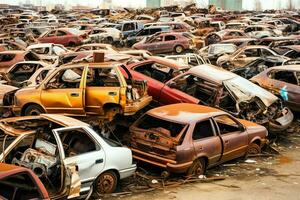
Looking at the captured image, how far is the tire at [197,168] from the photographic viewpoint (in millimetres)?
9452

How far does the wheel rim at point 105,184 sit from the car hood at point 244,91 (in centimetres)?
473

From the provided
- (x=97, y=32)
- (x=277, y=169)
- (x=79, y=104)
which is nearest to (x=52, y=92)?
(x=79, y=104)

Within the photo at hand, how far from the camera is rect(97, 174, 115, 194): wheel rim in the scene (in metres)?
8.43

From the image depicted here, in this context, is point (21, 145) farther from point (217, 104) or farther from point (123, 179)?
point (217, 104)

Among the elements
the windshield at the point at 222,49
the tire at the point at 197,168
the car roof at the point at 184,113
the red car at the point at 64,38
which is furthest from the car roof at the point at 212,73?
the red car at the point at 64,38

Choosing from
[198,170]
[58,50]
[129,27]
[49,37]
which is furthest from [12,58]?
[129,27]

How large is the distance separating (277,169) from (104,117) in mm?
3960

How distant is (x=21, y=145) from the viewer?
8.25 m

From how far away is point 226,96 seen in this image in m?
12.3

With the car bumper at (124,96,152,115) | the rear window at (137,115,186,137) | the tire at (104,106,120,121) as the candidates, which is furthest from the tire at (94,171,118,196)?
the tire at (104,106,120,121)

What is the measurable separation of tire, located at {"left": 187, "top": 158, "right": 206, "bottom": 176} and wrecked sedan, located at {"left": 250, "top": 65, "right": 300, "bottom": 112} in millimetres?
5187

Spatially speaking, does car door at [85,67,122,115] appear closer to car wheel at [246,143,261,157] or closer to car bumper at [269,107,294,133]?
car wheel at [246,143,261,157]

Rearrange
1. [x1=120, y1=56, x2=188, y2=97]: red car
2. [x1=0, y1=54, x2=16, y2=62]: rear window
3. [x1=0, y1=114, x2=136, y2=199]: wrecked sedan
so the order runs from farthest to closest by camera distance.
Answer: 1. [x1=0, y1=54, x2=16, y2=62]: rear window
2. [x1=120, y1=56, x2=188, y2=97]: red car
3. [x1=0, y1=114, x2=136, y2=199]: wrecked sedan

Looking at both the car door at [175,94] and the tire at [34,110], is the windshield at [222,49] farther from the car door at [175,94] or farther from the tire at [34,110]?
the tire at [34,110]
